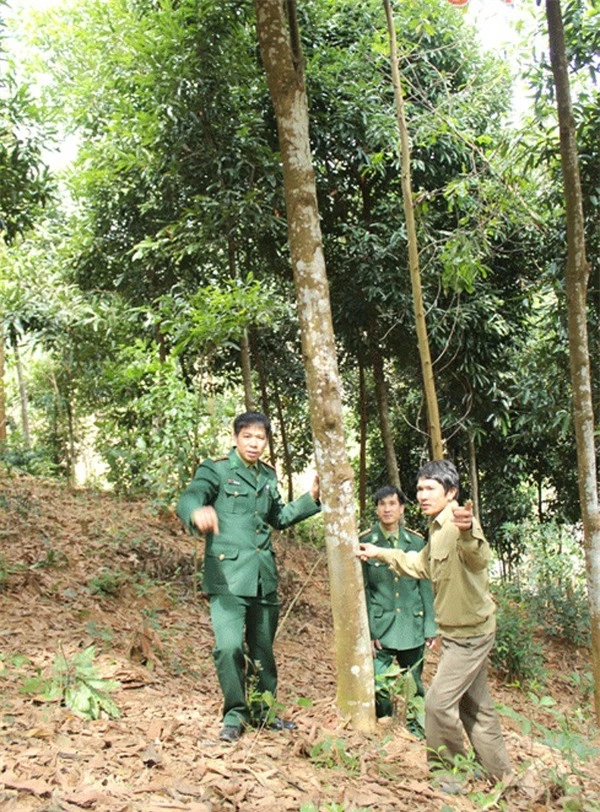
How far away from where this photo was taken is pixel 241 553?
4.20m

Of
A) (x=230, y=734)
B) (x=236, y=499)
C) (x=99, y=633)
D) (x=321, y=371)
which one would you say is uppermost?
(x=321, y=371)

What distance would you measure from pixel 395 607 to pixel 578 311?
2948mm

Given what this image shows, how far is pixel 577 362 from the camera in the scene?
20.7ft

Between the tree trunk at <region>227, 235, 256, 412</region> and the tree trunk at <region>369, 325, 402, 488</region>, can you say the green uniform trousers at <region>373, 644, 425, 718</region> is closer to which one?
the tree trunk at <region>227, 235, 256, 412</region>

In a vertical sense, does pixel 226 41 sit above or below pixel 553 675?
above

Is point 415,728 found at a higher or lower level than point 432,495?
lower

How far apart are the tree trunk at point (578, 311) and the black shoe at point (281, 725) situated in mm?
3165

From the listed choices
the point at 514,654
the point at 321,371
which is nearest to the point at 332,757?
the point at 321,371

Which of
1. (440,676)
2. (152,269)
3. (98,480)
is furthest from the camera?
(98,480)

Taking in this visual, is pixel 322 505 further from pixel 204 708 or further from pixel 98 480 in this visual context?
pixel 98 480

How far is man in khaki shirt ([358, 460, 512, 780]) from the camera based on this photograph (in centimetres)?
400

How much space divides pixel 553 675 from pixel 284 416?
8257mm

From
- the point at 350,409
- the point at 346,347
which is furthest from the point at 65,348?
the point at 350,409

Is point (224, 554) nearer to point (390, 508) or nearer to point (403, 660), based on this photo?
point (390, 508)
